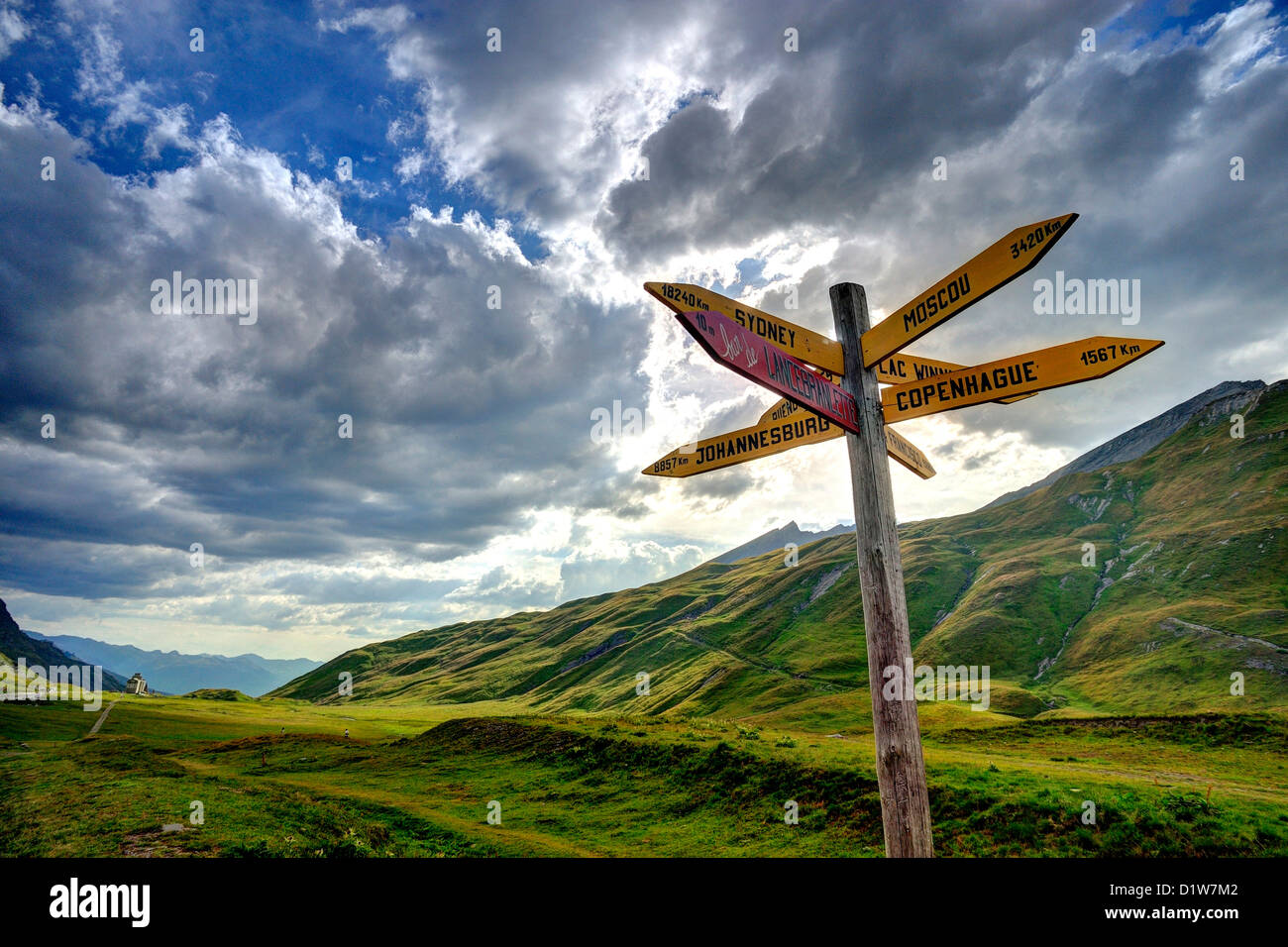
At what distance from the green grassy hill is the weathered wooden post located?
69.2 metres

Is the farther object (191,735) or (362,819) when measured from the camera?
(191,735)

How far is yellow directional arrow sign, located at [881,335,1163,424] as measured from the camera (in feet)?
20.2

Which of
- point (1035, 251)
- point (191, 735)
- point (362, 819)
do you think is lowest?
point (191, 735)

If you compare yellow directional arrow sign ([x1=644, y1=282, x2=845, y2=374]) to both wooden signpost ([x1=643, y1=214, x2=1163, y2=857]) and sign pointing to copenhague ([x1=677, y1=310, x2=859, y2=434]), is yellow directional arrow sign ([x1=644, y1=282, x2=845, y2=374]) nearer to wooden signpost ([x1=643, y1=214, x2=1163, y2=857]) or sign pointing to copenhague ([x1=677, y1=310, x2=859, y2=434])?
wooden signpost ([x1=643, y1=214, x2=1163, y2=857])

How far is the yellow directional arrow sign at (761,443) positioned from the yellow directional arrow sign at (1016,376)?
33.6 inches

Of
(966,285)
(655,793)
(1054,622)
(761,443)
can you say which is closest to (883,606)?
(761,443)

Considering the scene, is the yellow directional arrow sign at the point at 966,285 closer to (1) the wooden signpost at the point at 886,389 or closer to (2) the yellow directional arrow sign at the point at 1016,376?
(1) the wooden signpost at the point at 886,389

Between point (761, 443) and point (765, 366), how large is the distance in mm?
2404

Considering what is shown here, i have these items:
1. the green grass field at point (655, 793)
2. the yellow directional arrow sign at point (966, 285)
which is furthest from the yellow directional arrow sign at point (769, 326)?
the green grass field at point (655, 793)

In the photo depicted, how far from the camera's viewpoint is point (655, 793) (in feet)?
83.0

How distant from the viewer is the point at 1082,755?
31000mm
